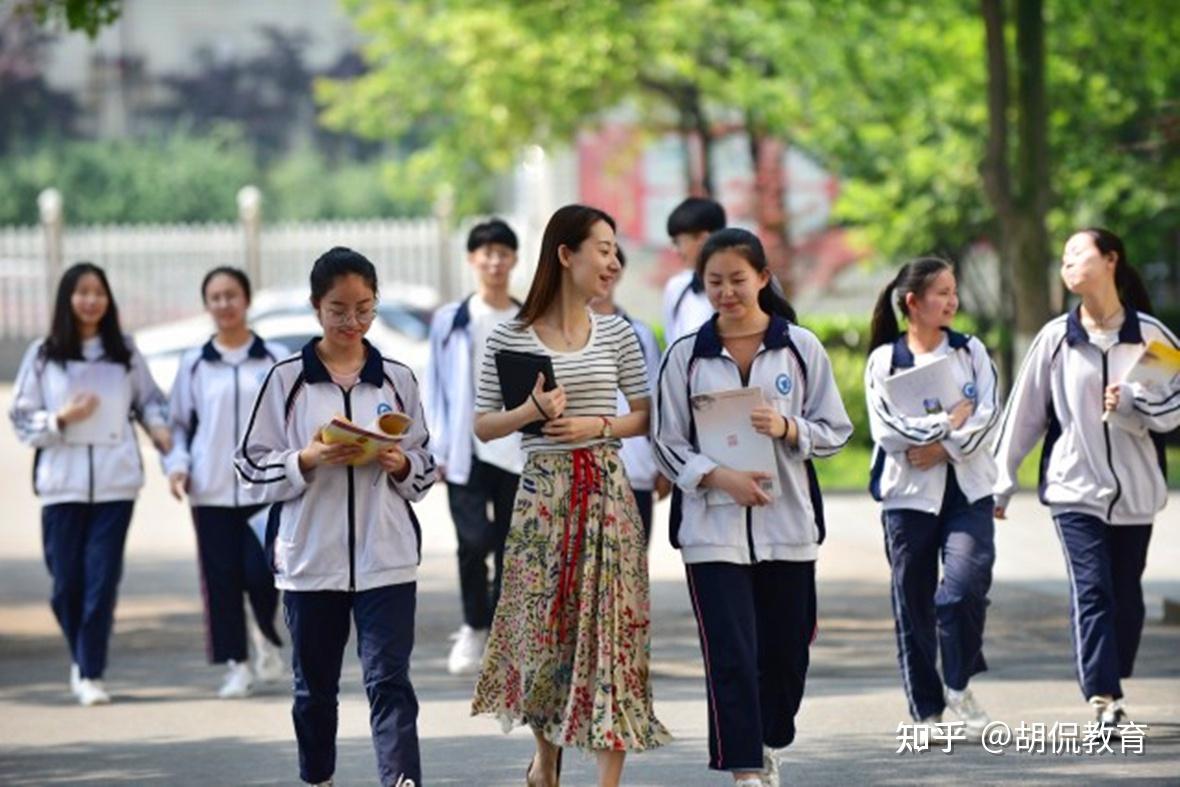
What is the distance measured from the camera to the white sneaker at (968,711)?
971 centimetres

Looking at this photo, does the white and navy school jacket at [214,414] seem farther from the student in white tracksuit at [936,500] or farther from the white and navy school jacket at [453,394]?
the student in white tracksuit at [936,500]

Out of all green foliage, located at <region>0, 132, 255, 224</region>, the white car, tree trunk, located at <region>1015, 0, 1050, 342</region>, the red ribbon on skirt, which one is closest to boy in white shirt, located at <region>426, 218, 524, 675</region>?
the red ribbon on skirt

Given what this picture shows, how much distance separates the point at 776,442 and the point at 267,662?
425 cm

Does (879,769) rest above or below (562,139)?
below

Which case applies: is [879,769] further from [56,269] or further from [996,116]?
[56,269]

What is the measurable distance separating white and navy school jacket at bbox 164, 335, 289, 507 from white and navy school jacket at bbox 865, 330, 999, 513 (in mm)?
3072

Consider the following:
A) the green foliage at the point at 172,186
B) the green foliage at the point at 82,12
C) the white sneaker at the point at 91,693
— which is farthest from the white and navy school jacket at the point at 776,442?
the green foliage at the point at 172,186

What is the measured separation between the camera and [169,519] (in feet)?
67.6

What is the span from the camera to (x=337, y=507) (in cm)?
826

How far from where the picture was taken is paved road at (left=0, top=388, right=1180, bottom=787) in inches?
365

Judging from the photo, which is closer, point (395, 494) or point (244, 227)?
point (395, 494)

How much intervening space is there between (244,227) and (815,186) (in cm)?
827

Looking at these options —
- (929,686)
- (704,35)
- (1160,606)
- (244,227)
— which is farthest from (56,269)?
(929,686)

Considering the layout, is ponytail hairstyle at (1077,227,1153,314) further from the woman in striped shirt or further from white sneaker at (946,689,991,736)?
the woman in striped shirt
